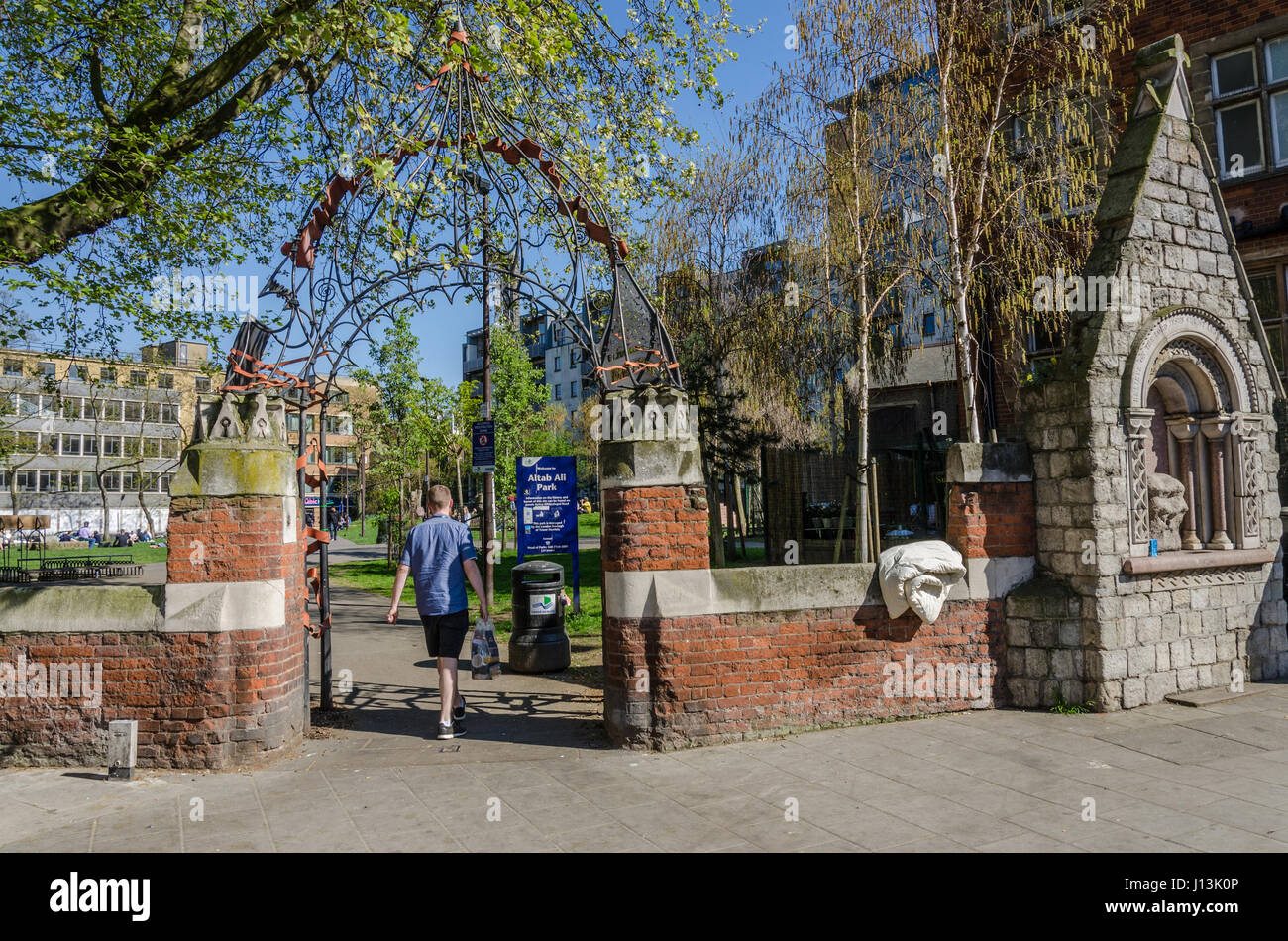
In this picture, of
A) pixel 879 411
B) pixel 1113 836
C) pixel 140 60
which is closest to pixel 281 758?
pixel 1113 836

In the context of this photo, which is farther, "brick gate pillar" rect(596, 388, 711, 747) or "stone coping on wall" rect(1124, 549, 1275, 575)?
"stone coping on wall" rect(1124, 549, 1275, 575)

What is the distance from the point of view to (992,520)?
24.6 feet

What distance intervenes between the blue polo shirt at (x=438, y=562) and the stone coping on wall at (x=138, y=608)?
3.97ft

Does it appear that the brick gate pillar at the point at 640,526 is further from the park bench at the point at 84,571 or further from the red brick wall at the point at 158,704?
the park bench at the point at 84,571

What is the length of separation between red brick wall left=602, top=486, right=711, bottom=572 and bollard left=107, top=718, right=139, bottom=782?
357 cm

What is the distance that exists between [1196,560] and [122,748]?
9186 mm

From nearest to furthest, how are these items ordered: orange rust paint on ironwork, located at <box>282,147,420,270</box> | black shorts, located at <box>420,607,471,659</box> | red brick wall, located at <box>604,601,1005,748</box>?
1. red brick wall, located at <box>604,601,1005,748</box>
2. black shorts, located at <box>420,607,471,659</box>
3. orange rust paint on ironwork, located at <box>282,147,420,270</box>

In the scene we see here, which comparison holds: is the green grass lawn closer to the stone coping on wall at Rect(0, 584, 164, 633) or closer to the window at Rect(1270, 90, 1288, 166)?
the stone coping on wall at Rect(0, 584, 164, 633)

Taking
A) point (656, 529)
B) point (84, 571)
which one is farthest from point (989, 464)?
point (84, 571)

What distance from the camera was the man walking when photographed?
22.5ft

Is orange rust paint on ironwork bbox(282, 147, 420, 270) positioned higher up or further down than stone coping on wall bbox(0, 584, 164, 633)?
higher up

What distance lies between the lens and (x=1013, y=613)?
740 cm

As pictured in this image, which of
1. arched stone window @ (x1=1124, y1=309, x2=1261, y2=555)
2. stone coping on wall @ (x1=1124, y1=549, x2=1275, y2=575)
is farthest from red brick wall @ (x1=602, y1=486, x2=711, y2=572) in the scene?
arched stone window @ (x1=1124, y1=309, x2=1261, y2=555)

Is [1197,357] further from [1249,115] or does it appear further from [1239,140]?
[1249,115]
